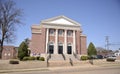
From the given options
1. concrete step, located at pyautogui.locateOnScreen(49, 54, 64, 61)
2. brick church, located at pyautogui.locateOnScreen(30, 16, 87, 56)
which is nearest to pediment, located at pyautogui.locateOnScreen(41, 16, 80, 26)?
brick church, located at pyautogui.locateOnScreen(30, 16, 87, 56)

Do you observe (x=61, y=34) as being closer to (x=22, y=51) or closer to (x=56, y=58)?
(x=56, y=58)

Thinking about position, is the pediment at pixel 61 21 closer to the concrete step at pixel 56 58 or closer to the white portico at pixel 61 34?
the white portico at pixel 61 34

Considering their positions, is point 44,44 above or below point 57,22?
below

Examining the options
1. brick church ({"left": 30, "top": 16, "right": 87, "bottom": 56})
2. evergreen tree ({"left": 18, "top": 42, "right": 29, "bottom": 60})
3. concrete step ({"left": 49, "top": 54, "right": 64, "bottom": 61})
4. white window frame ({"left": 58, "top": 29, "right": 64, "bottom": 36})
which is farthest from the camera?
white window frame ({"left": 58, "top": 29, "right": 64, "bottom": 36})

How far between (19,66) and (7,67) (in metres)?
2.08

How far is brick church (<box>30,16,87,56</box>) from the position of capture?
46281 mm

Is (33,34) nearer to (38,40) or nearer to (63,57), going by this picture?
(38,40)

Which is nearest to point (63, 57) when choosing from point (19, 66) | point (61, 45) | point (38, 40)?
point (61, 45)

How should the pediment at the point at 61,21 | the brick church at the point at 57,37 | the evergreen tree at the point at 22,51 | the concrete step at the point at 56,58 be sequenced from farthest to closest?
the pediment at the point at 61,21
the brick church at the point at 57,37
the concrete step at the point at 56,58
the evergreen tree at the point at 22,51

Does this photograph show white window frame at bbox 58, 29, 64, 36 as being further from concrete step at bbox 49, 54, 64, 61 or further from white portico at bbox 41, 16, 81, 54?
concrete step at bbox 49, 54, 64, 61

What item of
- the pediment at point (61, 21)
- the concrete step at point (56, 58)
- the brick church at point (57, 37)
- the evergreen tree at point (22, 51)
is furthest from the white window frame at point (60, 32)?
the evergreen tree at point (22, 51)

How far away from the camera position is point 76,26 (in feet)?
163

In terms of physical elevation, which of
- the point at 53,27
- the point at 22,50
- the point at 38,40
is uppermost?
the point at 53,27

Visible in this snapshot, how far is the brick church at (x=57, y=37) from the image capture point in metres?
46.3
